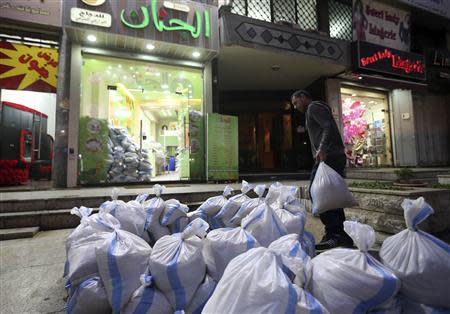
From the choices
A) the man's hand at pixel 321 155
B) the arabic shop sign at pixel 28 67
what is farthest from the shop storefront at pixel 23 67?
the man's hand at pixel 321 155

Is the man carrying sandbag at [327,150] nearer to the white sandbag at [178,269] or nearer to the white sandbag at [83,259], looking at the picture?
the white sandbag at [178,269]

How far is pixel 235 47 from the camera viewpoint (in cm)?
705

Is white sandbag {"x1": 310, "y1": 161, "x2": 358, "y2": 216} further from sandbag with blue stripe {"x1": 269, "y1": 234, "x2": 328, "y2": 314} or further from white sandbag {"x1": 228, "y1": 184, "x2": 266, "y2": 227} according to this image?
sandbag with blue stripe {"x1": 269, "y1": 234, "x2": 328, "y2": 314}

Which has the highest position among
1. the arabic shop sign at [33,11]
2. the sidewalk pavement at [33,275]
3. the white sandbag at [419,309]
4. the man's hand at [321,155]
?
the arabic shop sign at [33,11]

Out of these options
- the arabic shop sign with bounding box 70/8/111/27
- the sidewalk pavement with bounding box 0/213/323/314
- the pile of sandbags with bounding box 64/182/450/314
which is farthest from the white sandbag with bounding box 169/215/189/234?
the arabic shop sign with bounding box 70/8/111/27

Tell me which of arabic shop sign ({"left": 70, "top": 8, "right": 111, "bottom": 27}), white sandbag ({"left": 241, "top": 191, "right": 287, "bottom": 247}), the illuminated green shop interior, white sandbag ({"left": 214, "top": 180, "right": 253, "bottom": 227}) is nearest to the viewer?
white sandbag ({"left": 241, "top": 191, "right": 287, "bottom": 247})

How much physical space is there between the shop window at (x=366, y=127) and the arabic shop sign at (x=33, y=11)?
32.0 feet

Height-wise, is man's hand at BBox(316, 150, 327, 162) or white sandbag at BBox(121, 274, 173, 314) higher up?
man's hand at BBox(316, 150, 327, 162)

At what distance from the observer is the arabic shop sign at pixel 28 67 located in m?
6.29

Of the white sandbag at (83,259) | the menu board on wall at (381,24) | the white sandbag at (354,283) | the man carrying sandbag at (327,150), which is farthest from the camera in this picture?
the menu board on wall at (381,24)

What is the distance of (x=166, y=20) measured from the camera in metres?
6.45

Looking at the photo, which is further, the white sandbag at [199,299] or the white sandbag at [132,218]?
the white sandbag at [132,218]

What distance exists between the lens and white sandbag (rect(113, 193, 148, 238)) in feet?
6.78

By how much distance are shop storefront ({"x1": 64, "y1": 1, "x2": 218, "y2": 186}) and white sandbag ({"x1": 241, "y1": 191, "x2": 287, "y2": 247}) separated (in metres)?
5.56
